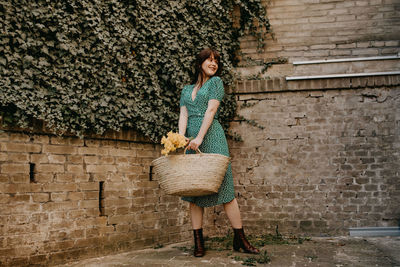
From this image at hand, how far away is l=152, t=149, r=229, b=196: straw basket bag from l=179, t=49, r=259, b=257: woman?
53cm

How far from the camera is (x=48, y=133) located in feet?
15.8

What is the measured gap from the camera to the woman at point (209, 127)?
4809 mm

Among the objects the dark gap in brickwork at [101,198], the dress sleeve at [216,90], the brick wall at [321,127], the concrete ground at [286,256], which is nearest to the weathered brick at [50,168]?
the dark gap in brickwork at [101,198]

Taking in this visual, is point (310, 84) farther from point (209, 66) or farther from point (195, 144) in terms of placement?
point (195, 144)

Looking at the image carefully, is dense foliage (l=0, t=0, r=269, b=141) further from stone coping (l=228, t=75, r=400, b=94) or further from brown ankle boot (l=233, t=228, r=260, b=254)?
brown ankle boot (l=233, t=228, r=260, b=254)

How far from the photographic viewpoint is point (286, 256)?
4957mm

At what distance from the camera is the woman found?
15.8 feet

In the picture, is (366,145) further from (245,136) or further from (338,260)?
(338,260)

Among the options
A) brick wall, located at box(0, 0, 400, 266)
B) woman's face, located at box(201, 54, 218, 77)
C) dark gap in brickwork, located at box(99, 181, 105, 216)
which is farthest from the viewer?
brick wall, located at box(0, 0, 400, 266)

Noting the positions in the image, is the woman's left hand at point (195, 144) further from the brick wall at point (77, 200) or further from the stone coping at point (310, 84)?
the stone coping at point (310, 84)

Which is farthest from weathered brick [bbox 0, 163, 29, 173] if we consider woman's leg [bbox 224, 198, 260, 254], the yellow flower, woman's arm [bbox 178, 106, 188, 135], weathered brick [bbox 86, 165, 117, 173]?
Result: woman's leg [bbox 224, 198, 260, 254]

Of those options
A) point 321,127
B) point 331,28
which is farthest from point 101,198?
point 331,28

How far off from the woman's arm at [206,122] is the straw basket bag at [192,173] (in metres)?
0.30

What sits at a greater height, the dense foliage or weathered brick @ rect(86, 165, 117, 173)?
the dense foliage
